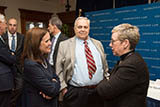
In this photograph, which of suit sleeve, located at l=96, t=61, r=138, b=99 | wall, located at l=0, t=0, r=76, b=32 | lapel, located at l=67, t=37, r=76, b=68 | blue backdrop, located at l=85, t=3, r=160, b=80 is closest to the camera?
suit sleeve, located at l=96, t=61, r=138, b=99

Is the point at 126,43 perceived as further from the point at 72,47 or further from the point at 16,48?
the point at 16,48

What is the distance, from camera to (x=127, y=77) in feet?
4.08

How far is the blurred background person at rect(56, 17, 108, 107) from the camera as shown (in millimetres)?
2125

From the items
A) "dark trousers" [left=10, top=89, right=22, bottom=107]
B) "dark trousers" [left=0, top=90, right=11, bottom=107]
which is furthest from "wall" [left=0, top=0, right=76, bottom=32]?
"dark trousers" [left=0, top=90, right=11, bottom=107]

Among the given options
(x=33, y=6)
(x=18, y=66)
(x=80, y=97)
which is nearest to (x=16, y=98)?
(x=18, y=66)

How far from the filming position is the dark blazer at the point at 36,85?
1358 mm

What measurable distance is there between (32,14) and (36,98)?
5.68 meters

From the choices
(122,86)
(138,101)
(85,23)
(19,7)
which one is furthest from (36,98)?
(19,7)

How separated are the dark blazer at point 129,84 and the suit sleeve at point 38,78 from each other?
452mm

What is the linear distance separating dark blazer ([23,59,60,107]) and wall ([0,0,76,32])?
16.1 feet

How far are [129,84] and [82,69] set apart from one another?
0.95 meters

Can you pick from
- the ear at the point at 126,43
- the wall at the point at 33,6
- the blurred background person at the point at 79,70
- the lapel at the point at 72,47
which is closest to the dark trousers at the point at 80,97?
the blurred background person at the point at 79,70

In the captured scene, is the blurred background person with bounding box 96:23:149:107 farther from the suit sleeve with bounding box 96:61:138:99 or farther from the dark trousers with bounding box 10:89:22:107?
the dark trousers with bounding box 10:89:22:107

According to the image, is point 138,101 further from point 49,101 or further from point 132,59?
point 49,101
